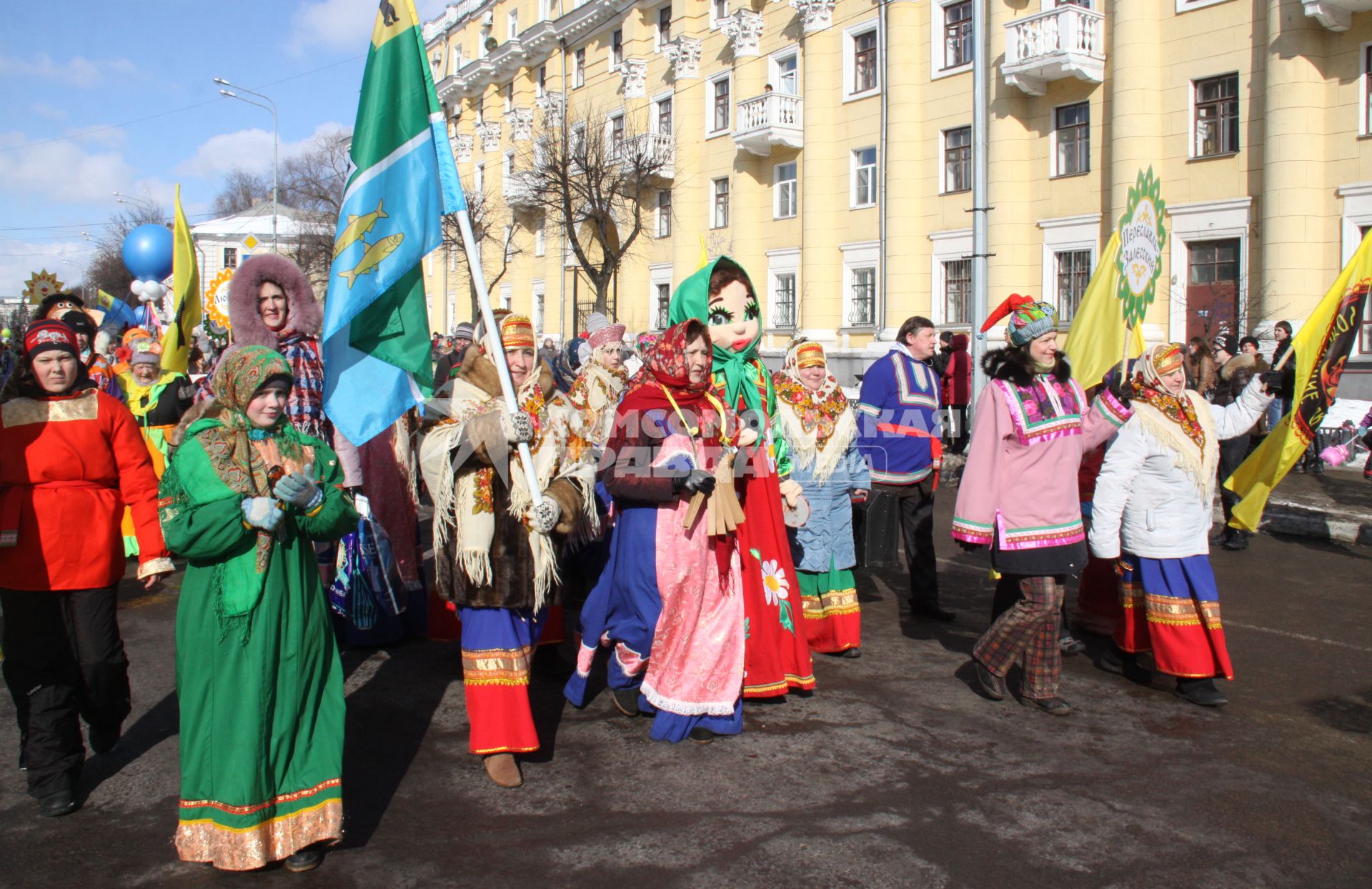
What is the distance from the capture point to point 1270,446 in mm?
6820

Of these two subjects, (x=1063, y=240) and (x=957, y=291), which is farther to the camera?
(x=957, y=291)

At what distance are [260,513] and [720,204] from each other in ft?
100

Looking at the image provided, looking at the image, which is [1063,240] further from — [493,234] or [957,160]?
[493,234]

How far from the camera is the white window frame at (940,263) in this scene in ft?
82.5

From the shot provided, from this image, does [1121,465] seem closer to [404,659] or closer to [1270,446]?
[1270,446]

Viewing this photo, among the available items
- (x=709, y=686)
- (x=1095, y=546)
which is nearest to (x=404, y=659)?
(x=709, y=686)

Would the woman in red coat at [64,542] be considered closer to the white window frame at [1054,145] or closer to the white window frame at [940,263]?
the white window frame at [1054,145]

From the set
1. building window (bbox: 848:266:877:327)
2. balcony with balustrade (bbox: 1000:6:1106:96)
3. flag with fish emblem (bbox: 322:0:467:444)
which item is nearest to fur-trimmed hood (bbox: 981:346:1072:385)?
flag with fish emblem (bbox: 322:0:467:444)

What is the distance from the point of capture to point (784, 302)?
1198 inches

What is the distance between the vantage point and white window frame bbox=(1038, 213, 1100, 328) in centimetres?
2227

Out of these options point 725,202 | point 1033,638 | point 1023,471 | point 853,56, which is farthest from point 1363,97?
point 725,202

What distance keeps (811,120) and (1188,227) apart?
34.9 ft

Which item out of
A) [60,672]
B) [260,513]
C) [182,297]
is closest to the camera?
[260,513]

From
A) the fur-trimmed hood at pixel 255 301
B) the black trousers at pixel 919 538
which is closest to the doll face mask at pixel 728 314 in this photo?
the fur-trimmed hood at pixel 255 301
